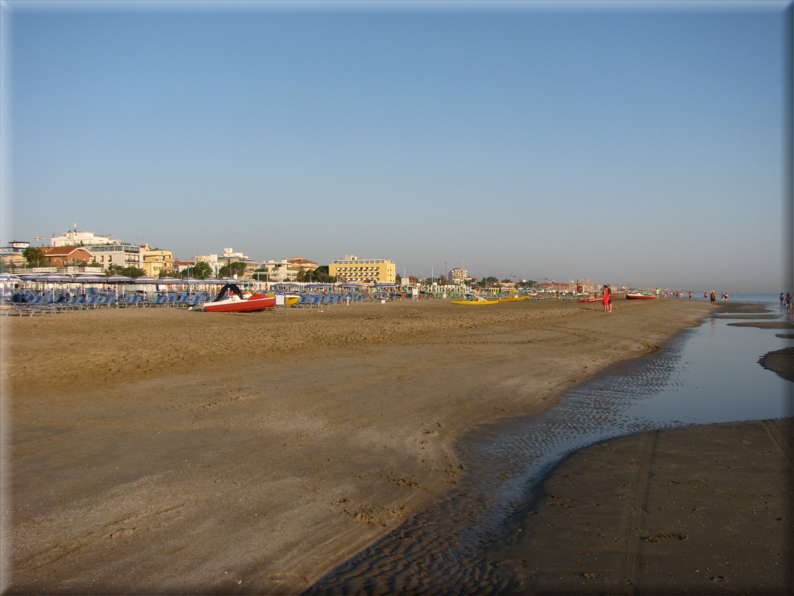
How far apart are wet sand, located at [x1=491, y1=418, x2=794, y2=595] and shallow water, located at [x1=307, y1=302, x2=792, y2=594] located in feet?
0.86

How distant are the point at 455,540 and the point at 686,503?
6.78 ft

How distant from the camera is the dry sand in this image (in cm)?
329

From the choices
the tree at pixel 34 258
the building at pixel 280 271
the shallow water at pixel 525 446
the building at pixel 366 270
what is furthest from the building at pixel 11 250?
the building at pixel 366 270

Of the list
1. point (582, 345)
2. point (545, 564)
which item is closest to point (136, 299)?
point (582, 345)

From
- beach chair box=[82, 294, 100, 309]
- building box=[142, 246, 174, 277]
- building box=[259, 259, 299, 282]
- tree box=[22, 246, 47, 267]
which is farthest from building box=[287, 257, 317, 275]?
beach chair box=[82, 294, 100, 309]

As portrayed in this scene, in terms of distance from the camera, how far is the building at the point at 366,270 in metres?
137

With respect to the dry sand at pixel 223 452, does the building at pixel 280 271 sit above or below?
above

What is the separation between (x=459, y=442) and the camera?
616 centimetres

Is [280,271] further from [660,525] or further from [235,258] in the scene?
[660,525]

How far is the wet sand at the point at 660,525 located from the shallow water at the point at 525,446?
10.4 inches

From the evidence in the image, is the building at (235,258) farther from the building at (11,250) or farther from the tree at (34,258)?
the building at (11,250)

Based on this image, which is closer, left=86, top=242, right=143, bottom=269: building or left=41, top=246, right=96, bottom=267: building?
left=41, top=246, right=96, bottom=267: building

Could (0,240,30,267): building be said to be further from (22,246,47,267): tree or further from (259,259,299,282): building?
(259,259,299,282): building

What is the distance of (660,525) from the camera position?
3.91 m
